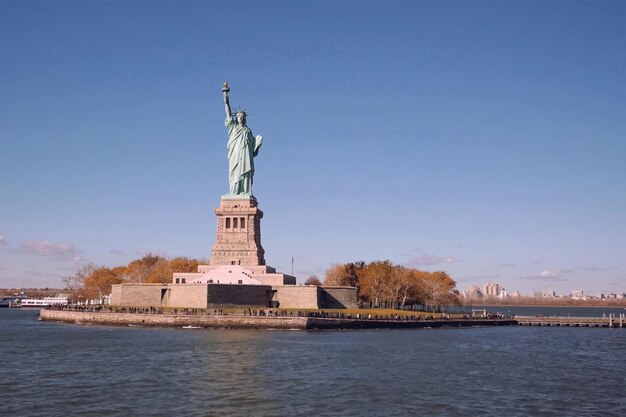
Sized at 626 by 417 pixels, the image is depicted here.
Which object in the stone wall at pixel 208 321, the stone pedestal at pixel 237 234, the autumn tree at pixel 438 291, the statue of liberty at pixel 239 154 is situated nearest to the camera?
the stone wall at pixel 208 321

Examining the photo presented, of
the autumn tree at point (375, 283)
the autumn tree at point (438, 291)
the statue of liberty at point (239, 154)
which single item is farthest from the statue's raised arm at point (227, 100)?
the autumn tree at point (438, 291)

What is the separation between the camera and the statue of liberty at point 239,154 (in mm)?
96688

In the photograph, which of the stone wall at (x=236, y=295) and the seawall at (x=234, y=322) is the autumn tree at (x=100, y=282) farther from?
the stone wall at (x=236, y=295)

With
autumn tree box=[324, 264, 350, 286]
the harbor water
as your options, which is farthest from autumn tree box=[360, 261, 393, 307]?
the harbor water

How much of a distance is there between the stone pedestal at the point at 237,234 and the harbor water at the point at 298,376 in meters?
28.8

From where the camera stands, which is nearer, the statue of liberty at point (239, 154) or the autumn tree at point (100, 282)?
the statue of liberty at point (239, 154)

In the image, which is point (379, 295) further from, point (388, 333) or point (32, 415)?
point (32, 415)

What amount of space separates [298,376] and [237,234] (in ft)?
183

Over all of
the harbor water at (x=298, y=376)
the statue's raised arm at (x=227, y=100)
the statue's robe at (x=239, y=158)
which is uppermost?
the statue's raised arm at (x=227, y=100)

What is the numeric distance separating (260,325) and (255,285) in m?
10.7

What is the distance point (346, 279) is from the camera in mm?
112188

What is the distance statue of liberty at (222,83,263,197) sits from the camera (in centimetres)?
9669

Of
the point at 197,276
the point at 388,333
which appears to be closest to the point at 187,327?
the point at 197,276

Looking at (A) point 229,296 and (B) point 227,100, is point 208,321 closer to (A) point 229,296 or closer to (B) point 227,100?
(A) point 229,296
